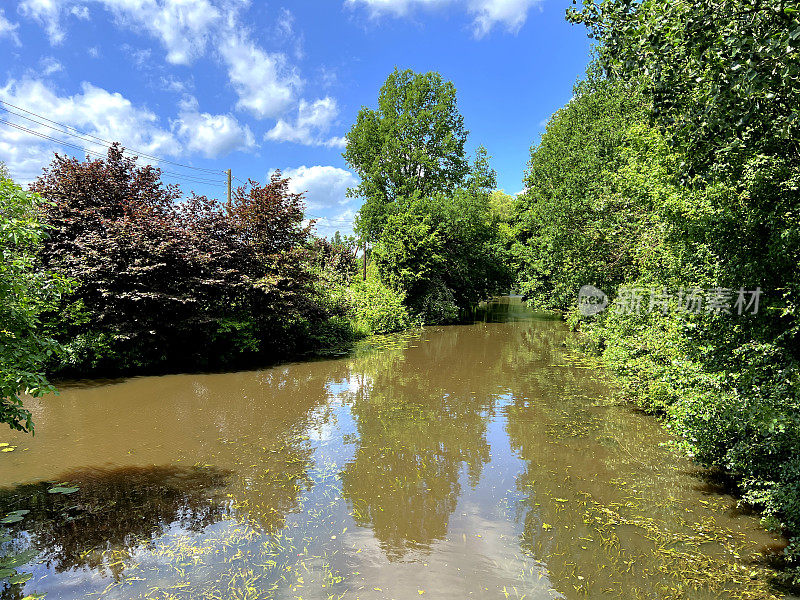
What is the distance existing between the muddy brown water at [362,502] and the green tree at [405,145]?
1847 cm

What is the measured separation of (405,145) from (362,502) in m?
23.3

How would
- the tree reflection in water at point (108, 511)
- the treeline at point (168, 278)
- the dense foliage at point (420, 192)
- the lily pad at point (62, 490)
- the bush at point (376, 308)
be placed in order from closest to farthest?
the tree reflection in water at point (108, 511) < the lily pad at point (62, 490) < the treeline at point (168, 278) < the bush at point (376, 308) < the dense foliage at point (420, 192)

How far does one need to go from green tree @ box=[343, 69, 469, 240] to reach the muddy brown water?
18471mm

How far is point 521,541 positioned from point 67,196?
13.0 metres

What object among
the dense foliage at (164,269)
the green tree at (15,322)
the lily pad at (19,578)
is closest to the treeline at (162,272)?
the dense foliage at (164,269)

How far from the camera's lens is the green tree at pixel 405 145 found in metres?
25.7

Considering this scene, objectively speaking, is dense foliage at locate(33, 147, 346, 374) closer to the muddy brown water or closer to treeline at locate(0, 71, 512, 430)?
treeline at locate(0, 71, 512, 430)

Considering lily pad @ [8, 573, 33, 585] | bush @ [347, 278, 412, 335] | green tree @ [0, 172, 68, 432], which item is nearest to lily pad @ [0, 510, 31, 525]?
lily pad @ [8, 573, 33, 585]

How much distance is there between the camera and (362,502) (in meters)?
5.50

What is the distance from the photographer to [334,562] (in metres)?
4.29

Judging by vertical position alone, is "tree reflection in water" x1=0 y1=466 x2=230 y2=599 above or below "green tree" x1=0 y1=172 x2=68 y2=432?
below

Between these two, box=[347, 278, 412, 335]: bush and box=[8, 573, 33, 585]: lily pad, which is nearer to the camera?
box=[8, 573, 33, 585]: lily pad

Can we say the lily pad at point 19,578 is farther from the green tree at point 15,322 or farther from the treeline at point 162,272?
the treeline at point 162,272

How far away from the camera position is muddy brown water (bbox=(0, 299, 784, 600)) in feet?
13.2
